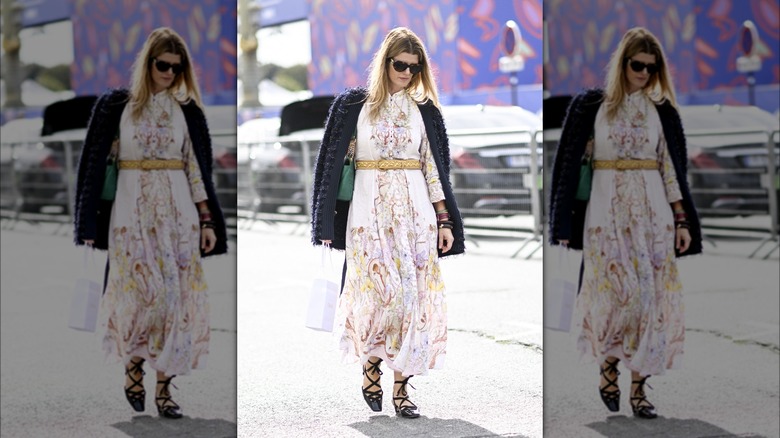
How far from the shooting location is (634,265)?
8.73 feet

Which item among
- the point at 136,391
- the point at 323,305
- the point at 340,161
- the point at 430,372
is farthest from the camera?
the point at 430,372

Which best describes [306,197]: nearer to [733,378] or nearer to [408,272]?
[408,272]

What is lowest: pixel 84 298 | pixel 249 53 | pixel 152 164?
pixel 84 298

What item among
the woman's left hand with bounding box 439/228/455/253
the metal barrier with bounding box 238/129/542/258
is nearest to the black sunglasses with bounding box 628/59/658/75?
the woman's left hand with bounding box 439/228/455/253

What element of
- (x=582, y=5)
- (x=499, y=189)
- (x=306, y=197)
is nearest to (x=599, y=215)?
(x=582, y=5)

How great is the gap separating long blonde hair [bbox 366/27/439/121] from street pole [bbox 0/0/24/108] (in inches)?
49.5

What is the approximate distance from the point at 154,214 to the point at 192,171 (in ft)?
0.44

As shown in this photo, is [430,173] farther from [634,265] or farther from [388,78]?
[634,265]

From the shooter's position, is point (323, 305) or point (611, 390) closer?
point (611, 390)

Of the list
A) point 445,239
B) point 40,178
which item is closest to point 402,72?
point 445,239

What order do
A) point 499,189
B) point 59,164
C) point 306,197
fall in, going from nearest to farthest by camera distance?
point 59,164, point 499,189, point 306,197

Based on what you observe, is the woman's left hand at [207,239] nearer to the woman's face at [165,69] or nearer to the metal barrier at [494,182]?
the woman's face at [165,69]

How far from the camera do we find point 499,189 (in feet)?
24.9

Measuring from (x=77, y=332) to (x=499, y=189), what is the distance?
5210 millimetres
